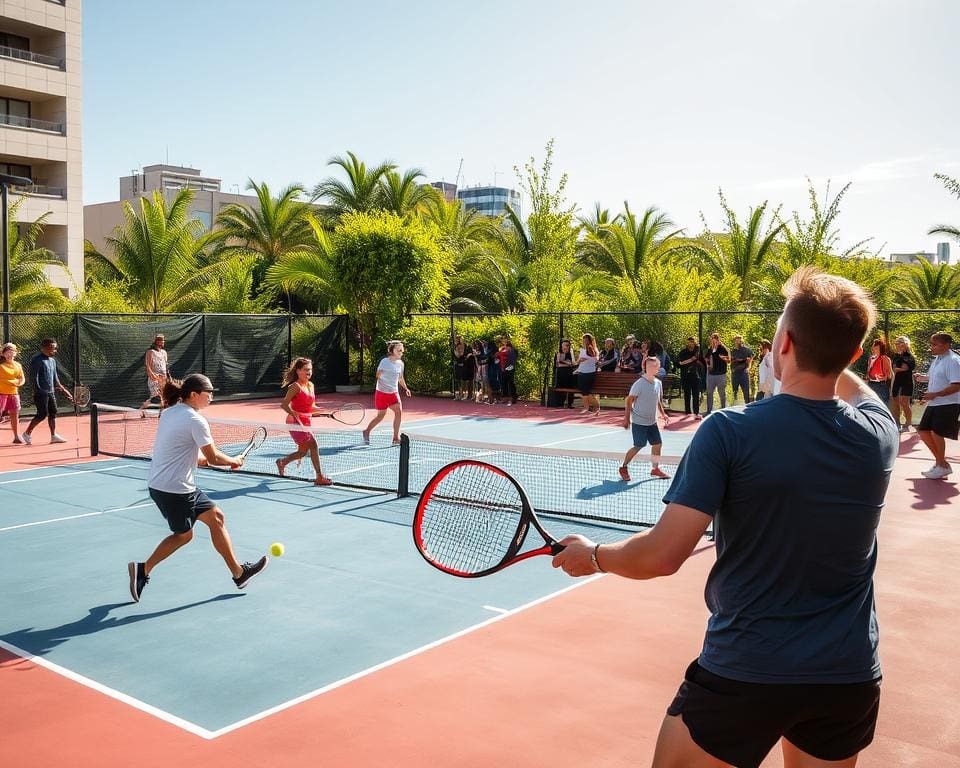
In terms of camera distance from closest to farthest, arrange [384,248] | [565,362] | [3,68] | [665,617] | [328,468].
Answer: [665,617] < [328,468] < [565,362] < [384,248] < [3,68]

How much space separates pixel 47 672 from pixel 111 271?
34262mm

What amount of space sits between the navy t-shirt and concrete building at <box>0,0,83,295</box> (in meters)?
36.7

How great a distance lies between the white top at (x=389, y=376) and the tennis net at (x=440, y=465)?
84cm

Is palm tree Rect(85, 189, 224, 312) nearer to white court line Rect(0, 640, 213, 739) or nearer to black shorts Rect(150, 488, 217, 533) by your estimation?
black shorts Rect(150, 488, 217, 533)

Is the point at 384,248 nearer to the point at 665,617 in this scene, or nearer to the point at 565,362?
the point at 565,362

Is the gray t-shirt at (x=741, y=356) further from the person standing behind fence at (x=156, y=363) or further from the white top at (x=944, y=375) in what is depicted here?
the person standing behind fence at (x=156, y=363)

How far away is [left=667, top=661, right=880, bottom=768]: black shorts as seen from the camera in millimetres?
2330

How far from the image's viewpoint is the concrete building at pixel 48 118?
1372 inches

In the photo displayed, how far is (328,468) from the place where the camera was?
12.9 meters

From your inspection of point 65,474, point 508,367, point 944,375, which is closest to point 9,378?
point 65,474

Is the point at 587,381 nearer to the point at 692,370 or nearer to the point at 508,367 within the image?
the point at 508,367

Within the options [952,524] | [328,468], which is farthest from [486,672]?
[328,468]

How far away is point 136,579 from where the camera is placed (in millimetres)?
6727

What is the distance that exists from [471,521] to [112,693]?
2.25 meters
